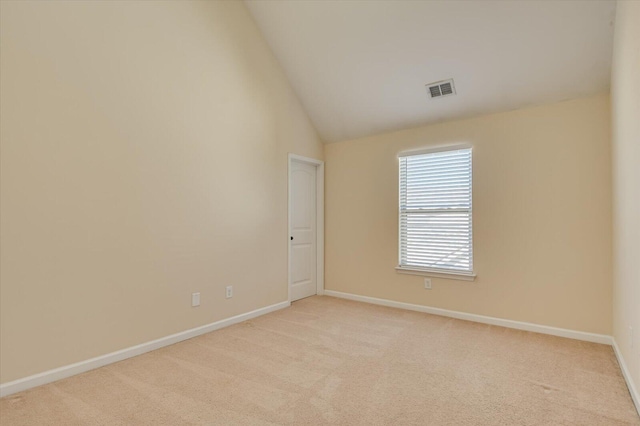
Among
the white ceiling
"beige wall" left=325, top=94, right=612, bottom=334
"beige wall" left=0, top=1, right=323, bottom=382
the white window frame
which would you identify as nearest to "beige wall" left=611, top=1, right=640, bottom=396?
"beige wall" left=325, top=94, right=612, bottom=334

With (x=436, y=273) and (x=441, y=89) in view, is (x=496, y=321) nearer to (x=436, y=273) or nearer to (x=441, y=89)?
(x=436, y=273)

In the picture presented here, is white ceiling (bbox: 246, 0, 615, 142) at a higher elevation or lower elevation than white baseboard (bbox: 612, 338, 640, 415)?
higher

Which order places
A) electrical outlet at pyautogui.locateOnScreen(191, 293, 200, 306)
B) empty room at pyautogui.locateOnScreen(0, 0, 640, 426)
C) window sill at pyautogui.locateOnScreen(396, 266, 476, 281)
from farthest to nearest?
window sill at pyautogui.locateOnScreen(396, 266, 476, 281) < electrical outlet at pyautogui.locateOnScreen(191, 293, 200, 306) < empty room at pyautogui.locateOnScreen(0, 0, 640, 426)

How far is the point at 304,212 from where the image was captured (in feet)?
15.7

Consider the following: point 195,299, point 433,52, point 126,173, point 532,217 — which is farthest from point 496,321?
point 126,173

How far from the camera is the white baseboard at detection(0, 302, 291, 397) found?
2164 millimetres

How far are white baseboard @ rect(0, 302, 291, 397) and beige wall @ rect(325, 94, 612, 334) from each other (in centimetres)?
220

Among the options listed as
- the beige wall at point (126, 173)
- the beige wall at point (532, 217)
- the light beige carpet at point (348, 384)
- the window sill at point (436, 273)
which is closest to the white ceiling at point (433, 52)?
the beige wall at point (532, 217)

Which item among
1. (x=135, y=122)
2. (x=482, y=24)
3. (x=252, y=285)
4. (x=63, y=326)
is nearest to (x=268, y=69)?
(x=135, y=122)

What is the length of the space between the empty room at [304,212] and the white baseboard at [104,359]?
0.5 inches

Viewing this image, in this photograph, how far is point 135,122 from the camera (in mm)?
2779

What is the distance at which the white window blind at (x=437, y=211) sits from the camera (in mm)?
3777

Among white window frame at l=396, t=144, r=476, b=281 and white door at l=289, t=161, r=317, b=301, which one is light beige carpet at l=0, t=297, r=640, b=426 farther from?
white door at l=289, t=161, r=317, b=301

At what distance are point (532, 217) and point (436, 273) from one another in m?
1.19
